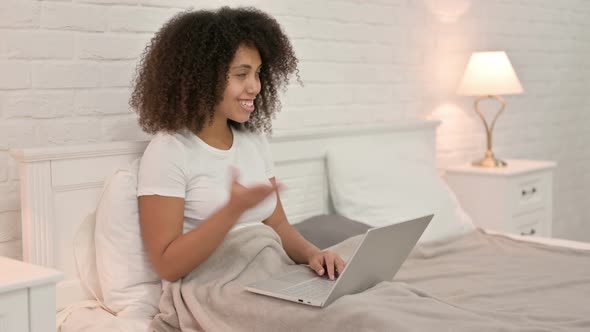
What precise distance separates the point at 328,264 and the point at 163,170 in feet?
1.53

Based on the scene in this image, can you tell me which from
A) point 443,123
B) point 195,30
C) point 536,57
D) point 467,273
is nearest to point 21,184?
point 195,30

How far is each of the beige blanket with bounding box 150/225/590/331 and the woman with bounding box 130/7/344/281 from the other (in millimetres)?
82

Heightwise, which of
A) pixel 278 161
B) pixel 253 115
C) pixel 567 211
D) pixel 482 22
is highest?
pixel 482 22

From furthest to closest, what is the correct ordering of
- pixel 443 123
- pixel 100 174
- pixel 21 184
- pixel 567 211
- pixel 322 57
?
pixel 567 211
pixel 443 123
pixel 322 57
pixel 100 174
pixel 21 184

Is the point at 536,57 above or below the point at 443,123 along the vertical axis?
above

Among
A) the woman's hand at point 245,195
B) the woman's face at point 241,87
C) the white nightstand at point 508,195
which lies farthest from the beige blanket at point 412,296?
the white nightstand at point 508,195

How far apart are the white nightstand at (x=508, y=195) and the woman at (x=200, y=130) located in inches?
55.9

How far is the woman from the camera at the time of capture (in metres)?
1.85

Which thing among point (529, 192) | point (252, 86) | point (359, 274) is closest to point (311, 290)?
point (359, 274)

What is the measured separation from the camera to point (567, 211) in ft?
14.8

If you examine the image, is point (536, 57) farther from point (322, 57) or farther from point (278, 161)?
point (278, 161)

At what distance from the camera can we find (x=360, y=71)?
3.12 m

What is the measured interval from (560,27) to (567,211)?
1.06 metres

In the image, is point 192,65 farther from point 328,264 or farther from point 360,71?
point 360,71
